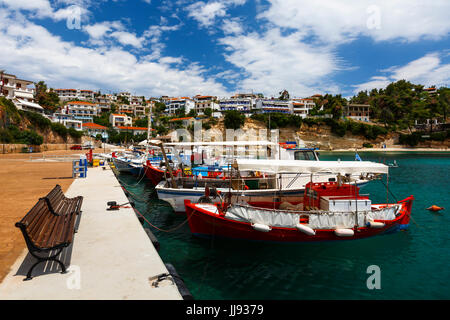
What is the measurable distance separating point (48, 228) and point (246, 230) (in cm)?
575

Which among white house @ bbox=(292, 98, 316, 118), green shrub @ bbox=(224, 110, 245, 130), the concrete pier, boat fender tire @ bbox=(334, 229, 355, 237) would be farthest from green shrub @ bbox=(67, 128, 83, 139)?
white house @ bbox=(292, 98, 316, 118)

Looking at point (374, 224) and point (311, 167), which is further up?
point (311, 167)

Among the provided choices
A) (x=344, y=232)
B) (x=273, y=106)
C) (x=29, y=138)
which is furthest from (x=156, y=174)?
(x=273, y=106)

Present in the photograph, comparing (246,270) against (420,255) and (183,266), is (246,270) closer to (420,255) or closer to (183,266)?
(183,266)

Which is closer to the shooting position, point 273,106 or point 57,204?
point 57,204

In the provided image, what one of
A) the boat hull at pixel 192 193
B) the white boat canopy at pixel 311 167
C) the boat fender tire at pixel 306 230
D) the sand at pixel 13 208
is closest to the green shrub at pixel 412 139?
the boat hull at pixel 192 193

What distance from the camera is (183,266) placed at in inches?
307

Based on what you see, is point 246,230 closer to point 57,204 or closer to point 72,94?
point 57,204

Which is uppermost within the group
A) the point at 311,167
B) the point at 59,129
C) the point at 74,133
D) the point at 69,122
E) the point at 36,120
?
the point at 69,122

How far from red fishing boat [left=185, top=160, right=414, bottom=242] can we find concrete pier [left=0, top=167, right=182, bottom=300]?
2783mm

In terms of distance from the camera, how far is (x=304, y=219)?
8.59m

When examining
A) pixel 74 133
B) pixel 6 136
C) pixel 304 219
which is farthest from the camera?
pixel 74 133

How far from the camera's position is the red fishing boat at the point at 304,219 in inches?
329
